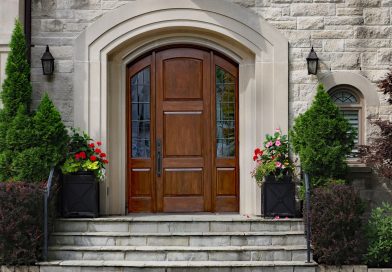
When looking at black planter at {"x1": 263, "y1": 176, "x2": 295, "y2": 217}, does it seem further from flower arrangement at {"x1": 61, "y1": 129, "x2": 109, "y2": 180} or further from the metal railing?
flower arrangement at {"x1": 61, "y1": 129, "x2": 109, "y2": 180}

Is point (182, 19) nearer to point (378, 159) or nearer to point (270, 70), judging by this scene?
point (270, 70)

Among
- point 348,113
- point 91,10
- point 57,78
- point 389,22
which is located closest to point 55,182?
point 57,78

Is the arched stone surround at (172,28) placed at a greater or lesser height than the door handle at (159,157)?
greater

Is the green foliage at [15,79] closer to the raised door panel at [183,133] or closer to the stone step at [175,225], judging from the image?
the stone step at [175,225]

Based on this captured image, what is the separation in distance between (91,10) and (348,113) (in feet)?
13.2

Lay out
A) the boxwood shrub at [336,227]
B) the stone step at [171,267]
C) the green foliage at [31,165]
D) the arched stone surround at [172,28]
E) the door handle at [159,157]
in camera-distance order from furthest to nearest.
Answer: the door handle at [159,157] < the arched stone surround at [172,28] < the green foliage at [31,165] < the boxwood shrub at [336,227] < the stone step at [171,267]

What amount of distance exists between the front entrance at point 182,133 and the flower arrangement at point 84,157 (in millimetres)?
830

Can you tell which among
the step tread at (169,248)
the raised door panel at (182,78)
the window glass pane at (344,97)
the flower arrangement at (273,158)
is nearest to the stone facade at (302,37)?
the window glass pane at (344,97)

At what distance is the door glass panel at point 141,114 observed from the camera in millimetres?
10070

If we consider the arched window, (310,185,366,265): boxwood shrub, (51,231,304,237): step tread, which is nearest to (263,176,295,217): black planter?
(51,231,304,237): step tread

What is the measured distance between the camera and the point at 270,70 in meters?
9.63

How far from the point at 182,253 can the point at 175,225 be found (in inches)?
19.9

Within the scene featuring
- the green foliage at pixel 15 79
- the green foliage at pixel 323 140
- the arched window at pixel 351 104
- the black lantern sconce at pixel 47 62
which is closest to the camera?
the green foliage at pixel 323 140

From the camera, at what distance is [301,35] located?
31.7 ft
